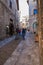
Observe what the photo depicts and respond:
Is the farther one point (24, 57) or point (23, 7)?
point (23, 7)

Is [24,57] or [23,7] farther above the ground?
[23,7]

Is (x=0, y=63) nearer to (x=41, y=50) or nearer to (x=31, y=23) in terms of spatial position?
(x=41, y=50)

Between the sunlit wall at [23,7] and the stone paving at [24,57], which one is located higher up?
the sunlit wall at [23,7]

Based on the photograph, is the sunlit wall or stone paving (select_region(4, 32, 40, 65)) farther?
the sunlit wall

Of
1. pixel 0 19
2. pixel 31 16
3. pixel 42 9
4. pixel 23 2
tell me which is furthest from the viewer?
pixel 23 2

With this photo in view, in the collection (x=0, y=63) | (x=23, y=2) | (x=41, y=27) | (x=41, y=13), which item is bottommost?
(x=0, y=63)

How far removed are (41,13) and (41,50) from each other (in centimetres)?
40

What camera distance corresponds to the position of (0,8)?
15047 millimetres

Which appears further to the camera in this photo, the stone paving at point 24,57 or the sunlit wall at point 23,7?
the sunlit wall at point 23,7

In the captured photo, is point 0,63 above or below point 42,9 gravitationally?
below

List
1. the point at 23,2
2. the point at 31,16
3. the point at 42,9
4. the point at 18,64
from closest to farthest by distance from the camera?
the point at 42,9 < the point at 18,64 < the point at 31,16 < the point at 23,2

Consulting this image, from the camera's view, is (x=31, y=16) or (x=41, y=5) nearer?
(x=41, y=5)

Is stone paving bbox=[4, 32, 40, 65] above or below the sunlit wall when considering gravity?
below

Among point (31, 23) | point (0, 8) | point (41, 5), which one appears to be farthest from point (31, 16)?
point (41, 5)
